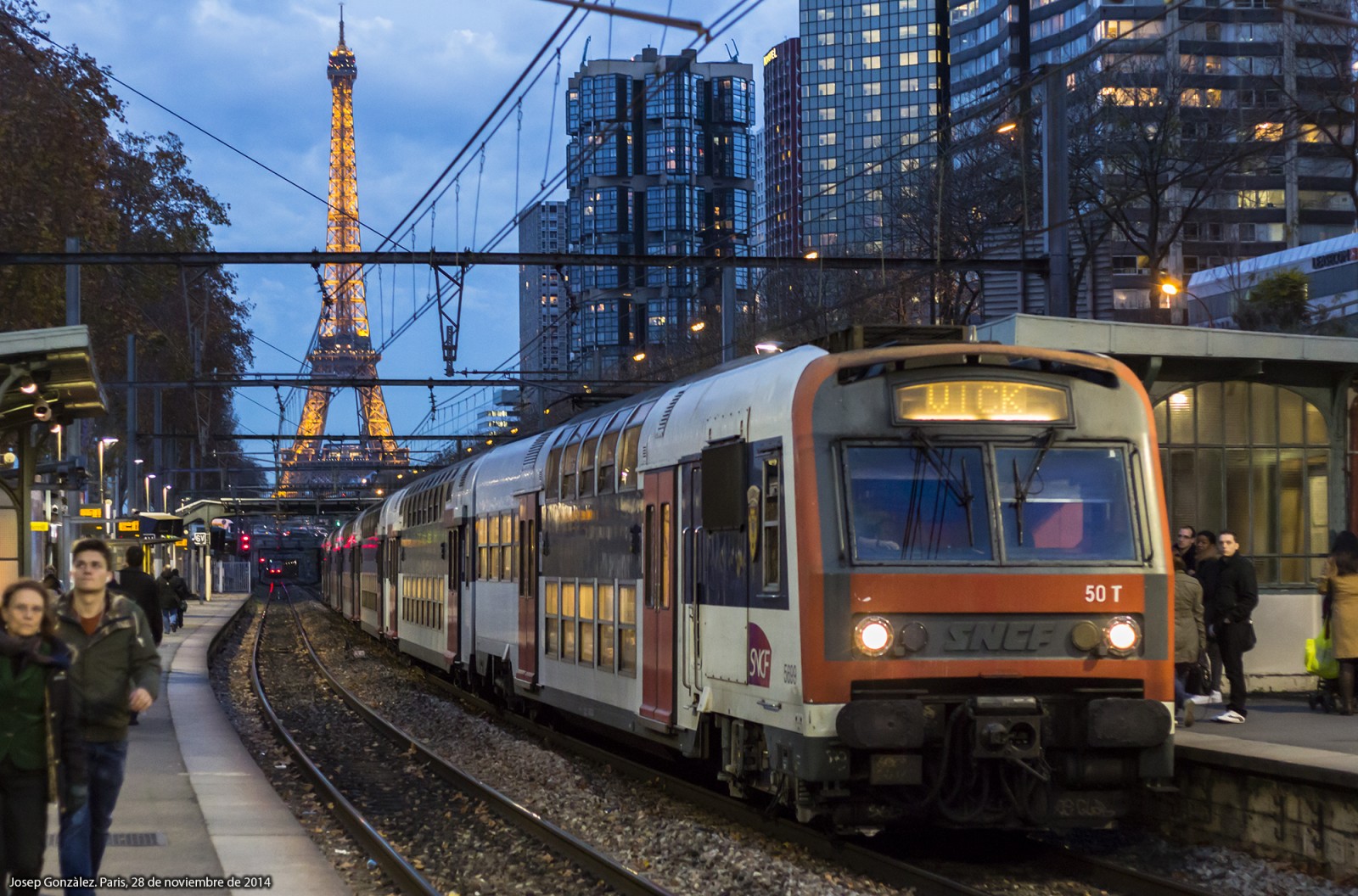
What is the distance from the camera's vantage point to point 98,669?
7.84m

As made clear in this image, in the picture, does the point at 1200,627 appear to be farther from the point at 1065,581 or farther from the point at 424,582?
the point at 424,582

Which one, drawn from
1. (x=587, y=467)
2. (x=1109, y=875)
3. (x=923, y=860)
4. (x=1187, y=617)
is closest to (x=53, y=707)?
(x=923, y=860)

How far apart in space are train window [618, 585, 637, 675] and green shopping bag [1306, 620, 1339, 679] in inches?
234

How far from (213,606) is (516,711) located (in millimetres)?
52919

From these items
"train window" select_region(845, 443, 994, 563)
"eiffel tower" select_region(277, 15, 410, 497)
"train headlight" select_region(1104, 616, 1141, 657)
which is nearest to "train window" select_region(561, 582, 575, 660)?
"train window" select_region(845, 443, 994, 563)

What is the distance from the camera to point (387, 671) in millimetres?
32719

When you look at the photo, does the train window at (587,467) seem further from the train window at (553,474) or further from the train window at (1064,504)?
the train window at (1064,504)

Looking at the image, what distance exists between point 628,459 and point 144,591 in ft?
19.9

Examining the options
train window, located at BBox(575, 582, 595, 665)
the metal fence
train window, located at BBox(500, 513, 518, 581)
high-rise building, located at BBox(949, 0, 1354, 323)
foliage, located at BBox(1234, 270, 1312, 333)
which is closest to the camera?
train window, located at BBox(575, 582, 595, 665)

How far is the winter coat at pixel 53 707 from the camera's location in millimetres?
7250

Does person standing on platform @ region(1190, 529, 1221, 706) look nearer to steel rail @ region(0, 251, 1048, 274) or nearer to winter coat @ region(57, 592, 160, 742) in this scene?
steel rail @ region(0, 251, 1048, 274)

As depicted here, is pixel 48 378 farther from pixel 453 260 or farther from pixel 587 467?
pixel 453 260

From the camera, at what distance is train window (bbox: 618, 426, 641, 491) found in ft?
47.9

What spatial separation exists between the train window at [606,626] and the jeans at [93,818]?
7.23 meters
